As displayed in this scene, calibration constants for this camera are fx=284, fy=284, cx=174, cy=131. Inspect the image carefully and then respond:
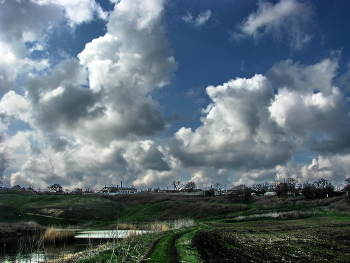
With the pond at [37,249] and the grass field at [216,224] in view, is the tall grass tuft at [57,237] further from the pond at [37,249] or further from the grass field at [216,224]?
the grass field at [216,224]

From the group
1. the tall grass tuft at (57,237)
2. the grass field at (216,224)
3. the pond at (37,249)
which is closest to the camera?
the grass field at (216,224)

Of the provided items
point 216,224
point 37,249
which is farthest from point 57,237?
point 216,224

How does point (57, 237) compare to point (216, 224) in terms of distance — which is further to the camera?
point (216, 224)

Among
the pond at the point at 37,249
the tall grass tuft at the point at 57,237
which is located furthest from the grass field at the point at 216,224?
the tall grass tuft at the point at 57,237

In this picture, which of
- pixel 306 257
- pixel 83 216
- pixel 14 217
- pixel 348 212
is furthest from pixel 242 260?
pixel 14 217

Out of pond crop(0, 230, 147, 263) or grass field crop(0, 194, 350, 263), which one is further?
pond crop(0, 230, 147, 263)

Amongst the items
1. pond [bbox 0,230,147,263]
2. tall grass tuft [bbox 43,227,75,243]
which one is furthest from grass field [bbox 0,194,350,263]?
tall grass tuft [bbox 43,227,75,243]

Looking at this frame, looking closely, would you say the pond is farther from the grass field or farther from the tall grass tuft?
the grass field

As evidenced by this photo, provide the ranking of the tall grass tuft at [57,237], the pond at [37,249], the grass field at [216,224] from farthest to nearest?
1. the tall grass tuft at [57,237]
2. the pond at [37,249]
3. the grass field at [216,224]

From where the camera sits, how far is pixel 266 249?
26.0 metres

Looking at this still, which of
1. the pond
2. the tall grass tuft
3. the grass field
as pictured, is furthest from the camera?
the tall grass tuft

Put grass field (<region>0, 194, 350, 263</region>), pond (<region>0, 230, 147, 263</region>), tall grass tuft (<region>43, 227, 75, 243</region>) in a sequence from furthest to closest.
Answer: tall grass tuft (<region>43, 227, 75, 243</region>) → pond (<region>0, 230, 147, 263</region>) → grass field (<region>0, 194, 350, 263</region>)

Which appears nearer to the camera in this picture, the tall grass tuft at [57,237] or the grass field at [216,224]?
the grass field at [216,224]

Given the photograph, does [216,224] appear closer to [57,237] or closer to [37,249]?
[57,237]
